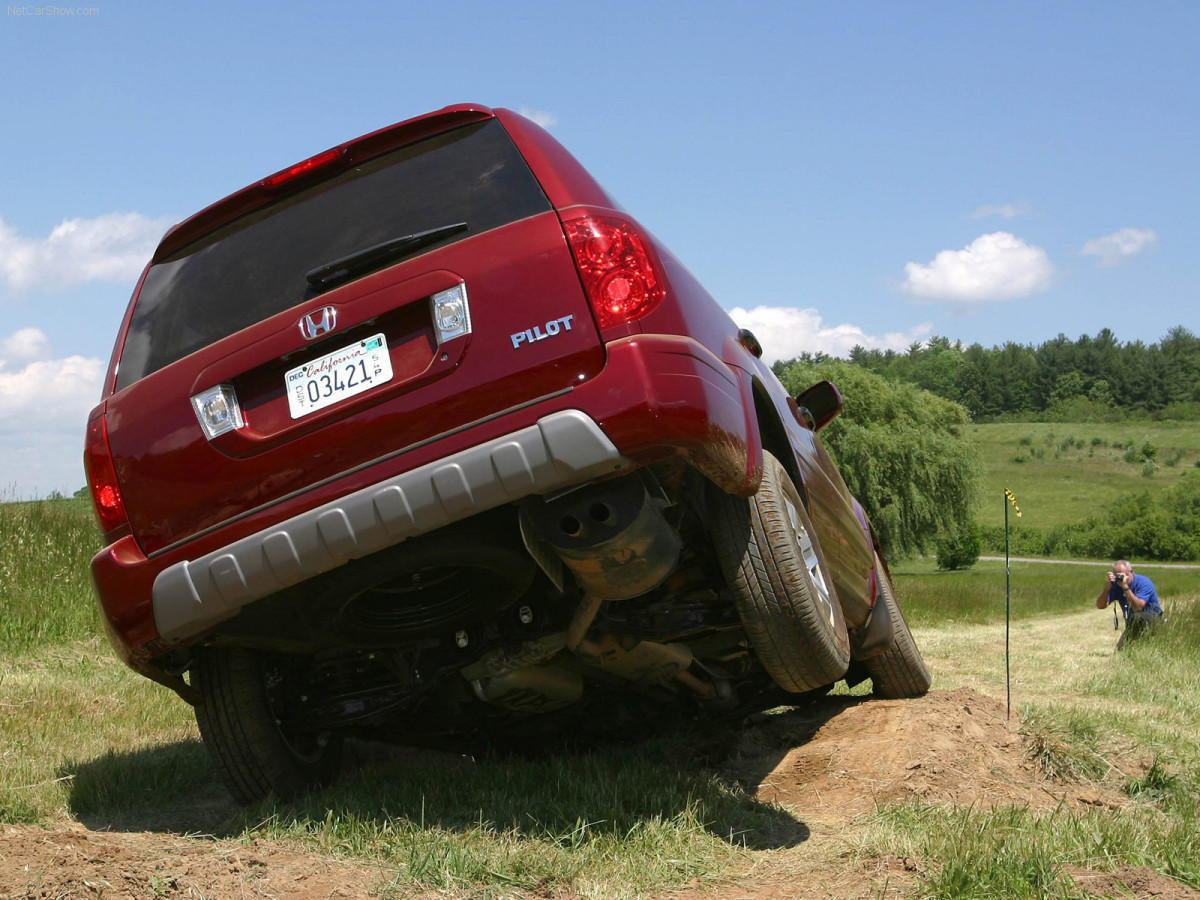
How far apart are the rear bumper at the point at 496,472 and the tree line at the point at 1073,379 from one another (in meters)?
123

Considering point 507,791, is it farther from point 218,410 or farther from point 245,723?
point 218,410

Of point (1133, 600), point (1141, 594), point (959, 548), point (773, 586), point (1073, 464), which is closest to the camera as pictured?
point (773, 586)

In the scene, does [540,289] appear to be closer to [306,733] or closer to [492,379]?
[492,379]

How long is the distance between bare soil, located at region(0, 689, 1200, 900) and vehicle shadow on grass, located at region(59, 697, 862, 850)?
80mm

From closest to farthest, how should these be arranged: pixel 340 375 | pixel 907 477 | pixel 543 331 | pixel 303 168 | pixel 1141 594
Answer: pixel 543 331, pixel 340 375, pixel 303 168, pixel 1141 594, pixel 907 477

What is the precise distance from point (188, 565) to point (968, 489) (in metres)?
38.4

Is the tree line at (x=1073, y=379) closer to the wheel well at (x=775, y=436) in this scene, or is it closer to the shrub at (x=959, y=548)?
the shrub at (x=959, y=548)

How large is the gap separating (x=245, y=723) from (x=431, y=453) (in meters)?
1.49

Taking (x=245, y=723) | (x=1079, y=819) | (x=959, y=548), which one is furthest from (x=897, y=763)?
(x=959, y=548)

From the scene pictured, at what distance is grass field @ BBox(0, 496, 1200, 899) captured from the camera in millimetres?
2752

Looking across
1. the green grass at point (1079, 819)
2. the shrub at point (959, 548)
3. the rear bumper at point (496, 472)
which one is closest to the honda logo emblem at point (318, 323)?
the rear bumper at point (496, 472)

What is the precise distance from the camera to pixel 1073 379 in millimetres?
132625

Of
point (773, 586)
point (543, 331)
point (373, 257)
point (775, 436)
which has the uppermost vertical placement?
point (373, 257)

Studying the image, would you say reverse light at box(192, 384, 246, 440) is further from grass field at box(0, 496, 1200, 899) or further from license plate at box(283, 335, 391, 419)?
grass field at box(0, 496, 1200, 899)
